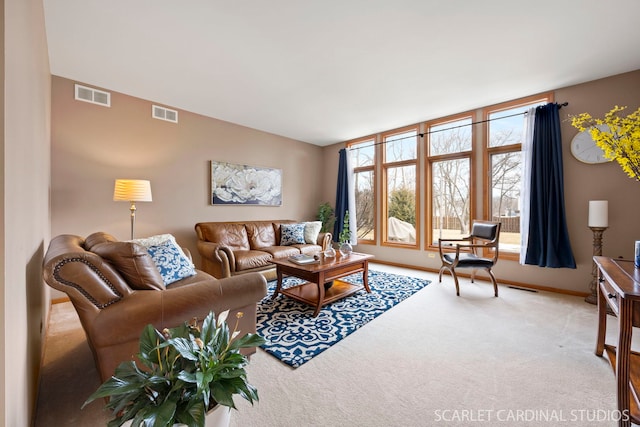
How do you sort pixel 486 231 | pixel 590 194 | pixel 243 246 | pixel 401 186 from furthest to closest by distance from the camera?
pixel 401 186 < pixel 243 246 < pixel 486 231 < pixel 590 194

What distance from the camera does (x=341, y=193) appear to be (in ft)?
17.6

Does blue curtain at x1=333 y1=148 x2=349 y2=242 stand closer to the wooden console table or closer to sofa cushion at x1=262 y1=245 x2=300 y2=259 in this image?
sofa cushion at x1=262 y1=245 x2=300 y2=259

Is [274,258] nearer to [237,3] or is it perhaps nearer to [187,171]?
[187,171]

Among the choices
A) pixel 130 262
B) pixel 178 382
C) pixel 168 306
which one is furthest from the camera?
pixel 130 262

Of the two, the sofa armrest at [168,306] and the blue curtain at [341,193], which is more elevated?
the blue curtain at [341,193]

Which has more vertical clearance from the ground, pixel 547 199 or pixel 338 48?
pixel 338 48

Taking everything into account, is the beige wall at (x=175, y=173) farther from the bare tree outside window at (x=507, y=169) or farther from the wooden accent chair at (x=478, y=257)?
the wooden accent chair at (x=478, y=257)

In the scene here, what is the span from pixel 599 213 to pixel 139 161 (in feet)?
18.2

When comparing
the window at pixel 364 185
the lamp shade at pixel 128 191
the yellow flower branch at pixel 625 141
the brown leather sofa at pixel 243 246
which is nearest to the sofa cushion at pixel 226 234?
the brown leather sofa at pixel 243 246

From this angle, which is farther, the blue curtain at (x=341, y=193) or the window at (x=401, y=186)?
the blue curtain at (x=341, y=193)

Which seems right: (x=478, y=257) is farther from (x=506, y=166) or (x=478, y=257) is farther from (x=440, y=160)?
(x=440, y=160)

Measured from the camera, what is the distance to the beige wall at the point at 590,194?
9.23ft

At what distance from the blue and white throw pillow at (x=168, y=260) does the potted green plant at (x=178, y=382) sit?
1253 mm

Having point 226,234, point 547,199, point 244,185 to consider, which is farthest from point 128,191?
point 547,199
